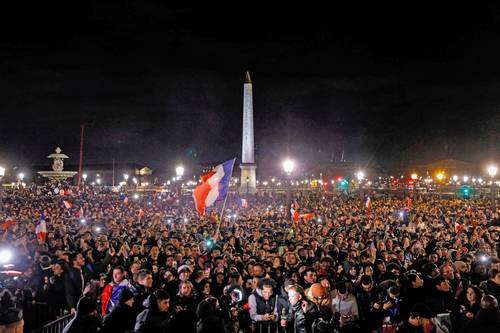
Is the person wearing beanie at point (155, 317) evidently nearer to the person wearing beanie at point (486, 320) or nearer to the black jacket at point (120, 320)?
the black jacket at point (120, 320)

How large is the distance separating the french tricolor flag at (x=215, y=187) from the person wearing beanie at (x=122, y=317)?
6.94 m

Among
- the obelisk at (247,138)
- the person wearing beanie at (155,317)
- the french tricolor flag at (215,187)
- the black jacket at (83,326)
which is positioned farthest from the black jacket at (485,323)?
the obelisk at (247,138)

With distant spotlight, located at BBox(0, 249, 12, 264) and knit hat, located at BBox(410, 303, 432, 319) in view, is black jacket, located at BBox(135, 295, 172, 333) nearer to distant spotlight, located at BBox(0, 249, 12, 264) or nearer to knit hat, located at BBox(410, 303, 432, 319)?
knit hat, located at BBox(410, 303, 432, 319)

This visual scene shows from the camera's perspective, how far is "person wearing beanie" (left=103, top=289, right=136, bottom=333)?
5.13 m

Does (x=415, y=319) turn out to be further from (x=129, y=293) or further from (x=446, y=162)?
(x=446, y=162)

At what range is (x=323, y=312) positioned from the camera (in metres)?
5.79

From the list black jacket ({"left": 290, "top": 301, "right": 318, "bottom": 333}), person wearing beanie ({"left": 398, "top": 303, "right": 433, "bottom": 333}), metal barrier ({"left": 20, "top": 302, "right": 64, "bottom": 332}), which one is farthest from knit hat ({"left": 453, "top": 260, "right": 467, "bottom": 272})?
metal barrier ({"left": 20, "top": 302, "right": 64, "bottom": 332})

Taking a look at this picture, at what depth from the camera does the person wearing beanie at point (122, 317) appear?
513cm

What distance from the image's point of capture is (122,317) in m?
5.23

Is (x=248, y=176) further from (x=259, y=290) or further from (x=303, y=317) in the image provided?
(x=303, y=317)

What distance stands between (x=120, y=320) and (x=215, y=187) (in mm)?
7450

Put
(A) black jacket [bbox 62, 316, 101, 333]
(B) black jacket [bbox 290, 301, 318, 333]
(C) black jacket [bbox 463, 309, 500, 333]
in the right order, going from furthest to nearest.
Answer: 1. (B) black jacket [bbox 290, 301, 318, 333]
2. (C) black jacket [bbox 463, 309, 500, 333]
3. (A) black jacket [bbox 62, 316, 101, 333]

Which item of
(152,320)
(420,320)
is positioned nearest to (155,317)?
(152,320)

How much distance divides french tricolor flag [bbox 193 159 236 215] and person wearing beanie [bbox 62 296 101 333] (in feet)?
25.3
